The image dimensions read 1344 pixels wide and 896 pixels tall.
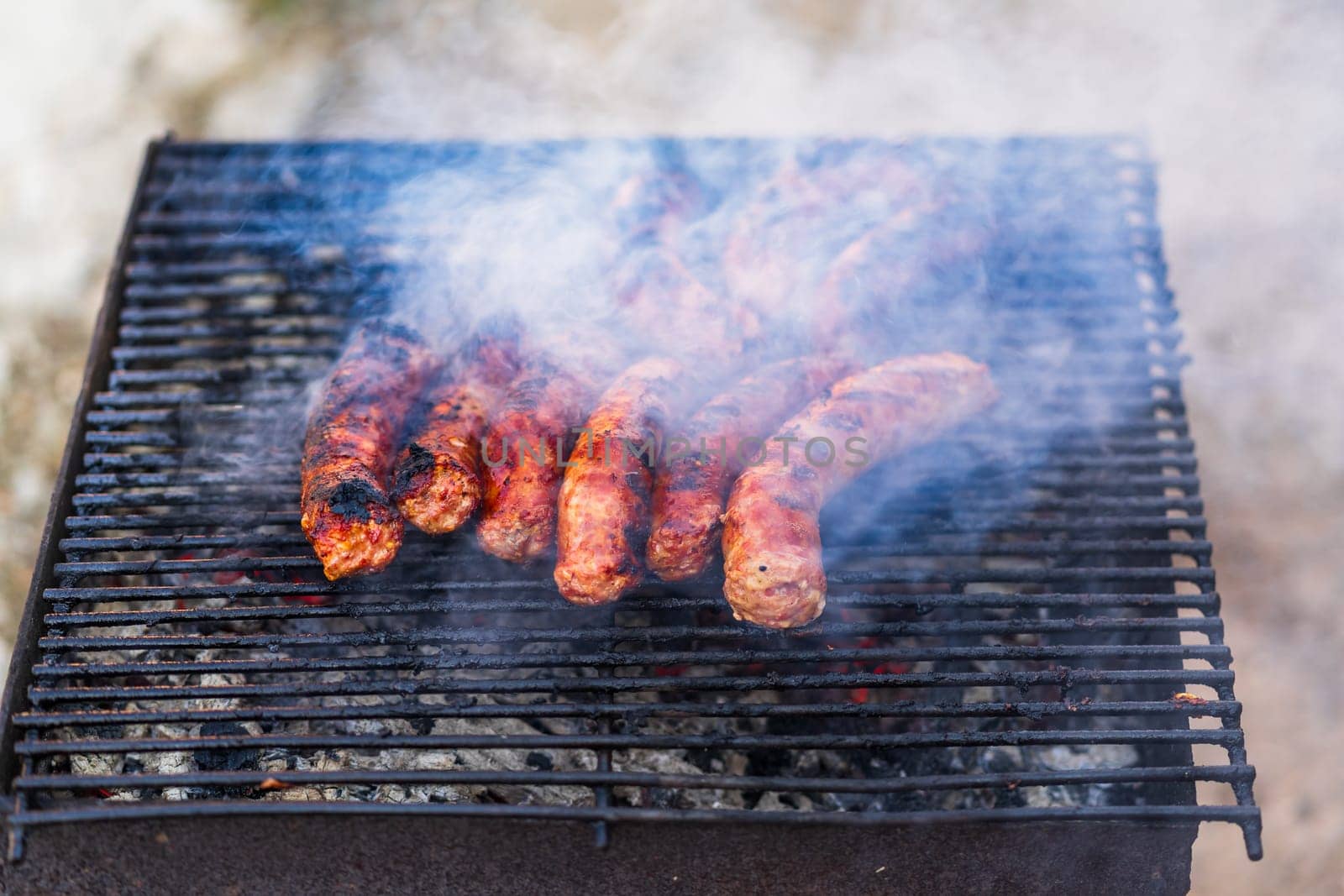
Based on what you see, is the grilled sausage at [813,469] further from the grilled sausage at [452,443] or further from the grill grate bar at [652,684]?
the grilled sausage at [452,443]

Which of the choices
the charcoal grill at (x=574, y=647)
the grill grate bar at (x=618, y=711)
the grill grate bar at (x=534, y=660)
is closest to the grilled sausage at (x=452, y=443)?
the charcoal grill at (x=574, y=647)

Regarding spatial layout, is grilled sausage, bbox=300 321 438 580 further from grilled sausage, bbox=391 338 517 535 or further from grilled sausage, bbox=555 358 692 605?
grilled sausage, bbox=555 358 692 605

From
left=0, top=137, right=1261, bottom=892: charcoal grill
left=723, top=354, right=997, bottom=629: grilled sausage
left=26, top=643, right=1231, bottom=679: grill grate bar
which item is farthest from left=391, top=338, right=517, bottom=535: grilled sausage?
left=723, top=354, right=997, bottom=629: grilled sausage

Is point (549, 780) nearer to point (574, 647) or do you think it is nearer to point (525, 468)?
point (574, 647)

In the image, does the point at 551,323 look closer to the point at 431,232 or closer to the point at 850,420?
the point at 431,232

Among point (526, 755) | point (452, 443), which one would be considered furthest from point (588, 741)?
point (452, 443)
